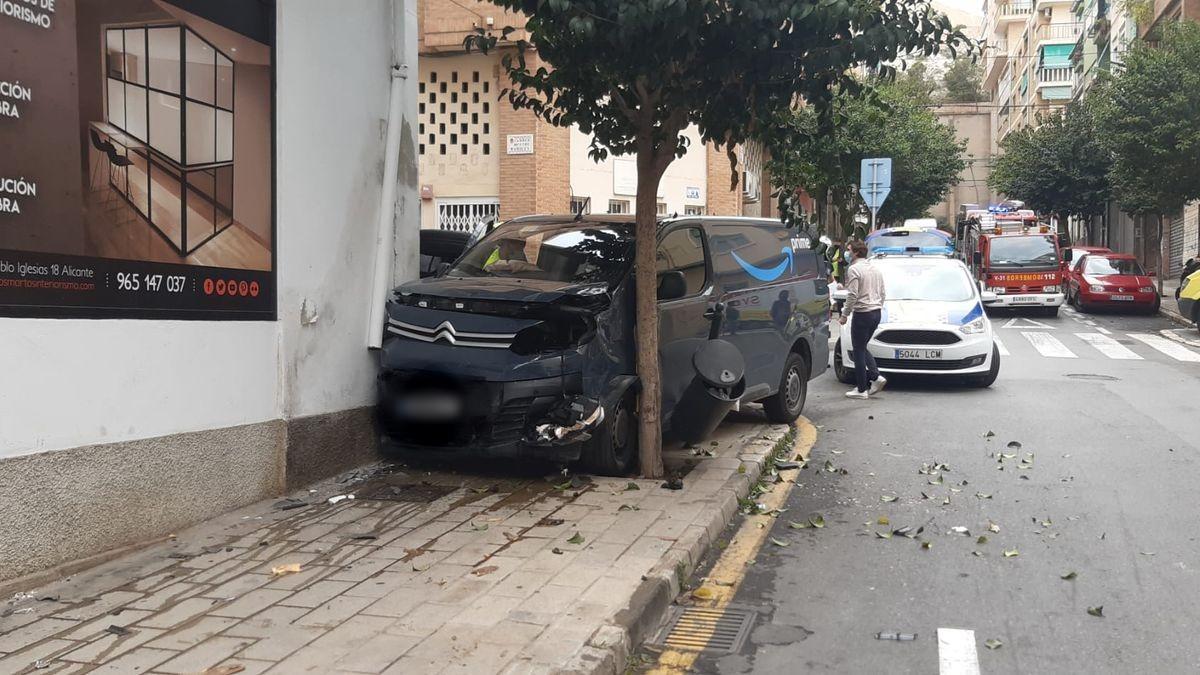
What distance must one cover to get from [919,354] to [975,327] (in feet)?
2.68

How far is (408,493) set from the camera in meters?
6.86

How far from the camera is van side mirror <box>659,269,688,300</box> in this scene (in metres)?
7.61

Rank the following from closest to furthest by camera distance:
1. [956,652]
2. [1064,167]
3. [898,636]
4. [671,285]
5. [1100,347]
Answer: [956,652], [898,636], [671,285], [1100,347], [1064,167]

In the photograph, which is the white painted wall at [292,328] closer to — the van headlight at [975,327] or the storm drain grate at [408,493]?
the storm drain grate at [408,493]

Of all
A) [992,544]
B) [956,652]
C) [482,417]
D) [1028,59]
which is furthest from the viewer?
[1028,59]

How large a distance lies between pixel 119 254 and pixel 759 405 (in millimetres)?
7172

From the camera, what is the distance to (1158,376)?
13.9 meters

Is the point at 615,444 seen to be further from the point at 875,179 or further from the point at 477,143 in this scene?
the point at 875,179

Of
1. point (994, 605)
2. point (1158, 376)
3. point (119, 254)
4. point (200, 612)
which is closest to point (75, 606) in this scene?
point (200, 612)

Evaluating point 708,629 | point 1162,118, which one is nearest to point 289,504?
point 708,629

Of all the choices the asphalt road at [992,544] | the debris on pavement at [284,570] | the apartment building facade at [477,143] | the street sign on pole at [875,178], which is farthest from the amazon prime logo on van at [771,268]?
the street sign on pole at [875,178]

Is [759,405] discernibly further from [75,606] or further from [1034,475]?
[75,606]

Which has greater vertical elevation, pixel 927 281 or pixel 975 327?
pixel 927 281

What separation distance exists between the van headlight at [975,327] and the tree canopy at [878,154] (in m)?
2.02
